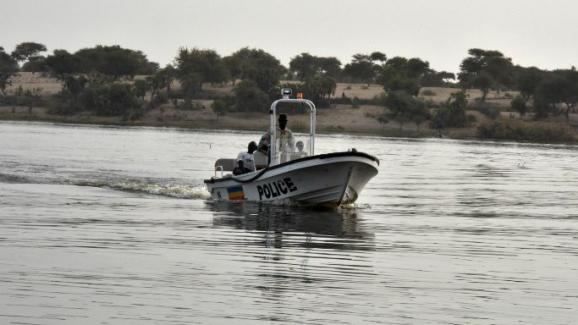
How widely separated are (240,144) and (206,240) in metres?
54.7

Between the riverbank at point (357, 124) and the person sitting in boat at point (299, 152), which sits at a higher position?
the person sitting in boat at point (299, 152)

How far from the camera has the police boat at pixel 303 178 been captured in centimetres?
2588

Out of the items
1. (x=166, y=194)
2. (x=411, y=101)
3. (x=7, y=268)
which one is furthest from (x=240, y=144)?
(x=7, y=268)

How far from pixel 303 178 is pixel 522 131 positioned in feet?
265

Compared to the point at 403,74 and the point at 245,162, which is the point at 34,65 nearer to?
the point at 403,74

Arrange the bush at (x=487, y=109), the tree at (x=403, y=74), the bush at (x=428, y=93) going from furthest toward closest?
the bush at (x=428, y=93)
the tree at (x=403, y=74)
the bush at (x=487, y=109)

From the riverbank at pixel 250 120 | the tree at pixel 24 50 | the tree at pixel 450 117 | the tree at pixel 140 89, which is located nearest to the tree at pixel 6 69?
the tree at pixel 24 50

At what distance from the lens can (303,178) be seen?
26359mm

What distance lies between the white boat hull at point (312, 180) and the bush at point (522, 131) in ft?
255

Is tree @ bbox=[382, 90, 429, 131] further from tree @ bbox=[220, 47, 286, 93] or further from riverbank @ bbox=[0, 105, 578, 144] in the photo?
tree @ bbox=[220, 47, 286, 93]

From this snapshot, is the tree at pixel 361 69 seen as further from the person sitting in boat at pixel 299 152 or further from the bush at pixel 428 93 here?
the person sitting in boat at pixel 299 152

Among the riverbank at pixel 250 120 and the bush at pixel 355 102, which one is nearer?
the riverbank at pixel 250 120

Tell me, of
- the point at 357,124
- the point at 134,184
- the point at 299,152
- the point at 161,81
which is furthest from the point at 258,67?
the point at 299,152

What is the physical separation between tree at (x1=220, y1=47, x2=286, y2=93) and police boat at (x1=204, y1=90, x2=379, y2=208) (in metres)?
91.9
